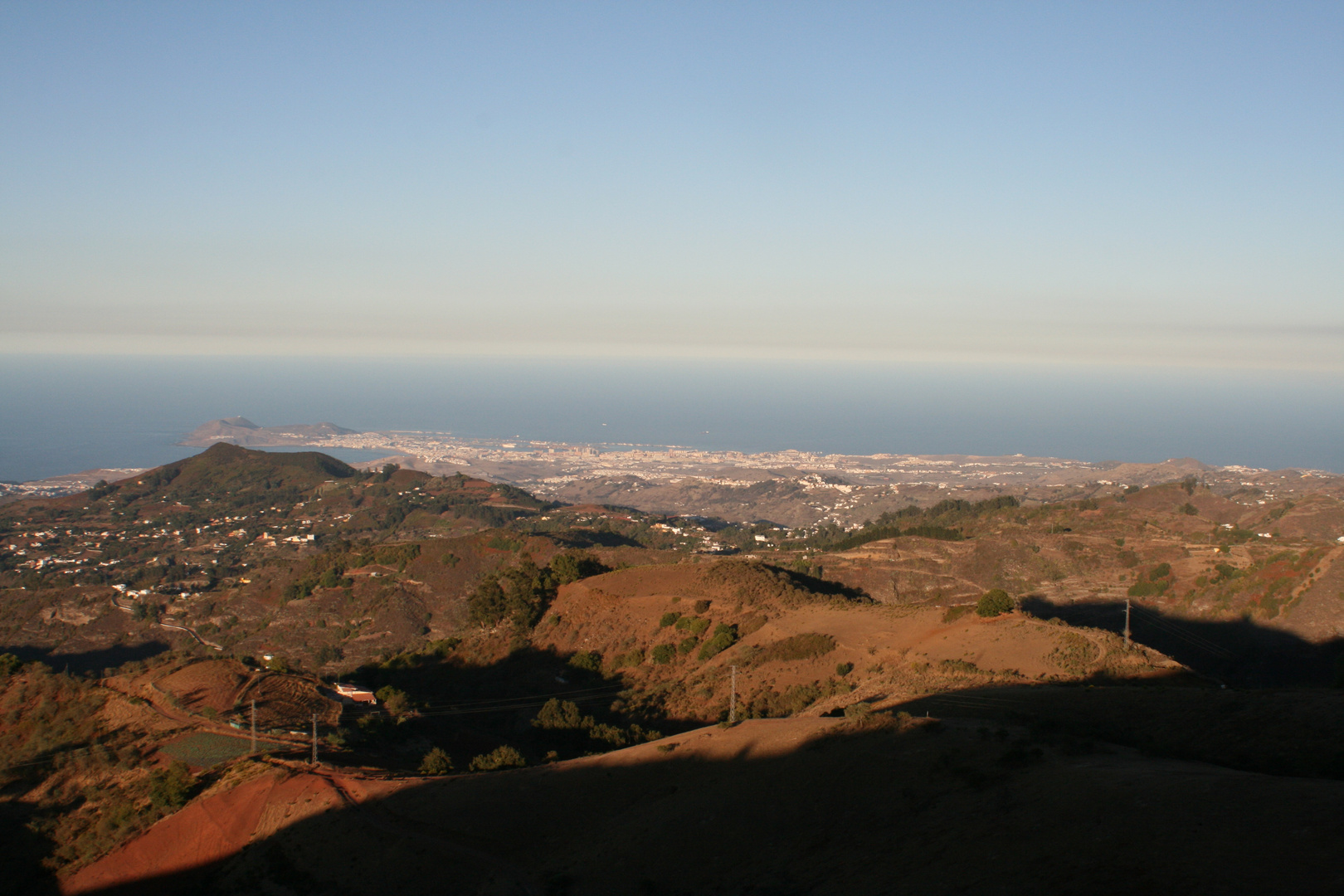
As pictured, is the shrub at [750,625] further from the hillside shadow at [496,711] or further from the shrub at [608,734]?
the shrub at [608,734]

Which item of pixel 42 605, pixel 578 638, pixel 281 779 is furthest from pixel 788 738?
pixel 42 605

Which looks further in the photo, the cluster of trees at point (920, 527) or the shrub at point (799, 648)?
the cluster of trees at point (920, 527)

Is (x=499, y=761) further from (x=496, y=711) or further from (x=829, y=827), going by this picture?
(x=829, y=827)

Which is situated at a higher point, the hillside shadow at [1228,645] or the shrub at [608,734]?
the hillside shadow at [1228,645]

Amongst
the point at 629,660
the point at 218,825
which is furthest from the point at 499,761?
the point at 629,660

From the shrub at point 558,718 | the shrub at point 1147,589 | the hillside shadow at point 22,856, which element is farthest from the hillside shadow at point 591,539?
the hillside shadow at point 22,856

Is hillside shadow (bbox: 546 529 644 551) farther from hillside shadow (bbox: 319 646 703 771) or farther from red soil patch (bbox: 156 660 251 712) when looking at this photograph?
red soil patch (bbox: 156 660 251 712)

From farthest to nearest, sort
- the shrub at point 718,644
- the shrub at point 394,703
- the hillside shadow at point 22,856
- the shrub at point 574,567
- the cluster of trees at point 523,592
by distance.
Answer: the shrub at point 574,567 < the cluster of trees at point 523,592 < the shrub at point 718,644 < the shrub at point 394,703 < the hillside shadow at point 22,856
